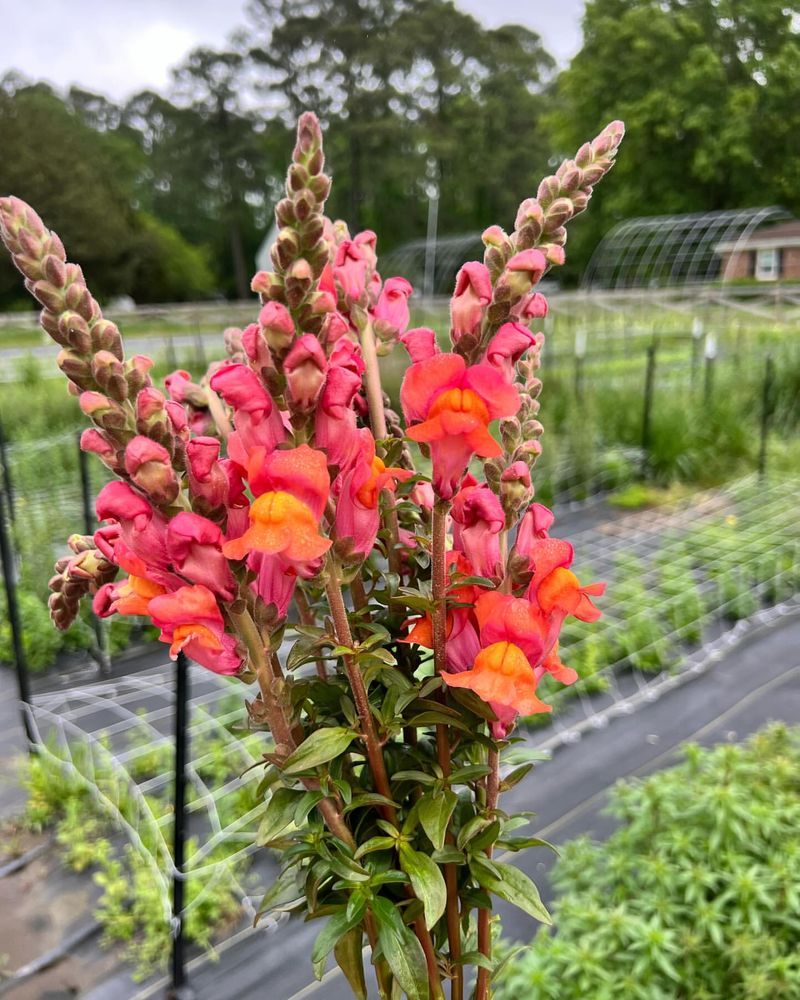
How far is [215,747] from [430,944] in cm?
157

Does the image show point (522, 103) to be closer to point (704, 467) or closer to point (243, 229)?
point (243, 229)

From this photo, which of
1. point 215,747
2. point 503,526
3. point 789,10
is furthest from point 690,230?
point 503,526

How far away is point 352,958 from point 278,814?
5.2 inches

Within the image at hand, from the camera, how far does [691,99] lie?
6.77 meters

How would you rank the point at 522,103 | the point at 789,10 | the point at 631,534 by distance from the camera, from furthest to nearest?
1. the point at 522,103
2. the point at 789,10
3. the point at 631,534

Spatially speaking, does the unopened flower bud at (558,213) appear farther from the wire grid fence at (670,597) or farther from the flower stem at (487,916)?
the wire grid fence at (670,597)

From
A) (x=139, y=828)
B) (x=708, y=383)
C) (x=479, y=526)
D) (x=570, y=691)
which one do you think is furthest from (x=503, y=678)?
(x=708, y=383)

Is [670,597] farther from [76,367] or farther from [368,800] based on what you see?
[76,367]

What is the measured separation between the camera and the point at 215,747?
198 centimetres

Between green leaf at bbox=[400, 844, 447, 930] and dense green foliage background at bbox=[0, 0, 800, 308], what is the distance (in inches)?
181

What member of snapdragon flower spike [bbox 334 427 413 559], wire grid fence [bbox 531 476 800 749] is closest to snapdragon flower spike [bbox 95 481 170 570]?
snapdragon flower spike [bbox 334 427 413 559]

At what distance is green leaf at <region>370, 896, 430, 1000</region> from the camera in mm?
473

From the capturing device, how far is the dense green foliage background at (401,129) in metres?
6.01

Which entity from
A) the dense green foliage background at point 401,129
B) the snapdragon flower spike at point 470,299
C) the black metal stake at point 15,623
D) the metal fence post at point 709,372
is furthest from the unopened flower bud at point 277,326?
the metal fence post at point 709,372
